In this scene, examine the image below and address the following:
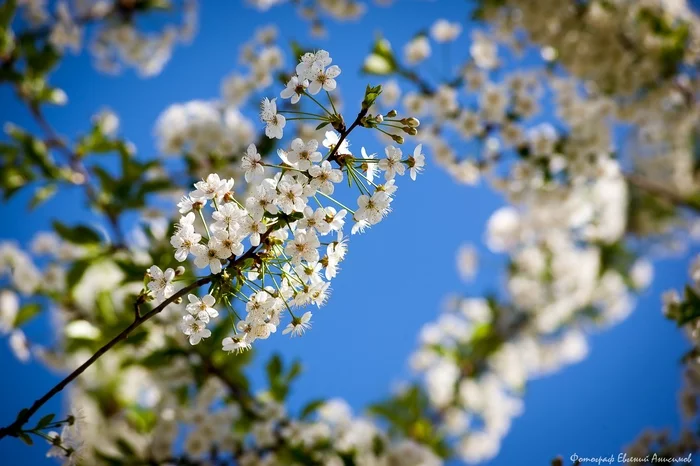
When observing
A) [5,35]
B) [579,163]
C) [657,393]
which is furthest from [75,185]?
[657,393]

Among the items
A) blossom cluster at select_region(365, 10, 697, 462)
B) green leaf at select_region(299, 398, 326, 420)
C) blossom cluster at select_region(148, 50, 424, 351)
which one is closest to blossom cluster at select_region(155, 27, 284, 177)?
blossom cluster at select_region(365, 10, 697, 462)

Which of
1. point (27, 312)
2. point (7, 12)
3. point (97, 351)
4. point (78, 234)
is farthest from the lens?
point (27, 312)

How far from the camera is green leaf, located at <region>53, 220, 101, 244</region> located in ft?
7.30

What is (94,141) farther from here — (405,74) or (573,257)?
(573,257)

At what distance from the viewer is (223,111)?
3.00 m

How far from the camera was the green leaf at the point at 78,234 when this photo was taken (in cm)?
222

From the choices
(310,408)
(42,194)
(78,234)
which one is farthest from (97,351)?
(42,194)

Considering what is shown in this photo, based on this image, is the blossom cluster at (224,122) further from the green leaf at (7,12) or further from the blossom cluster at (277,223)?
the blossom cluster at (277,223)

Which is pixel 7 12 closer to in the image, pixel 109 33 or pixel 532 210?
pixel 109 33

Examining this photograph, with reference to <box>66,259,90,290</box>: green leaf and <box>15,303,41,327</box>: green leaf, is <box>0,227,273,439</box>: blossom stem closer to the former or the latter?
<box>66,259,90,290</box>: green leaf

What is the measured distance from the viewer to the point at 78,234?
7.31ft

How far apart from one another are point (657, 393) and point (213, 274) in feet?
16.9

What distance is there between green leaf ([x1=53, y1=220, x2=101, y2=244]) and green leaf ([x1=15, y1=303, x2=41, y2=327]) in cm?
66

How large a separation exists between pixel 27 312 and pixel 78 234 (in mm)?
796
